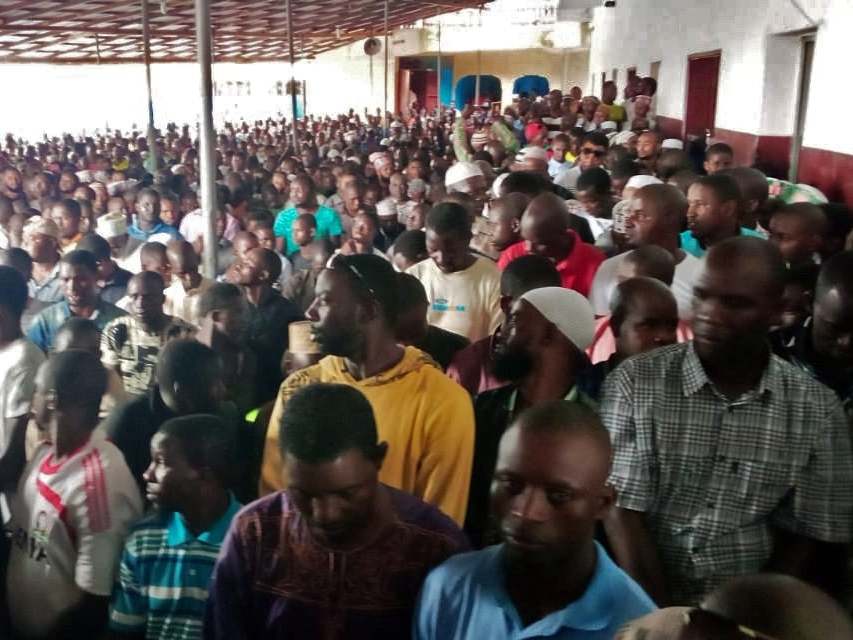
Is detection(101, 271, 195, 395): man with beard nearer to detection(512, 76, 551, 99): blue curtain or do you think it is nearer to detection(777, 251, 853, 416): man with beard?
detection(777, 251, 853, 416): man with beard

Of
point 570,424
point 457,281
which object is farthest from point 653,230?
point 570,424

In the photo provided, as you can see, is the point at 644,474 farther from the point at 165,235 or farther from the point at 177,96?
the point at 177,96

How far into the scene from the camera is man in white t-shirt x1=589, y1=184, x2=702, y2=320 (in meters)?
3.50

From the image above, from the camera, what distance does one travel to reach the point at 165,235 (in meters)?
5.99

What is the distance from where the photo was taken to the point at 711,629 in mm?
1141

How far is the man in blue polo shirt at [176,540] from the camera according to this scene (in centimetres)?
204

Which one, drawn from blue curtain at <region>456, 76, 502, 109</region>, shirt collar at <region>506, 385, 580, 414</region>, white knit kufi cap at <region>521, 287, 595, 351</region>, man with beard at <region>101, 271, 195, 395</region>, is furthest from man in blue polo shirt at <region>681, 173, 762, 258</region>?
blue curtain at <region>456, 76, 502, 109</region>

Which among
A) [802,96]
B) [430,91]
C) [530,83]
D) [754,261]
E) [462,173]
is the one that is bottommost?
[462,173]

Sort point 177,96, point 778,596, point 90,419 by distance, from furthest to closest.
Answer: point 177,96 → point 90,419 → point 778,596

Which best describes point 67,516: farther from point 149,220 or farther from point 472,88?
point 472,88

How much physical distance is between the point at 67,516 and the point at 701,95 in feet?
32.8

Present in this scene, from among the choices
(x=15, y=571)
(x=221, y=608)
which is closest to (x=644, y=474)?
(x=221, y=608)

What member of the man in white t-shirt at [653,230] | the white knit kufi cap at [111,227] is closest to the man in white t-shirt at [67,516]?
the man in white t-shirt at [653,230]

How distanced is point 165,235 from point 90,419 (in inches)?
150
